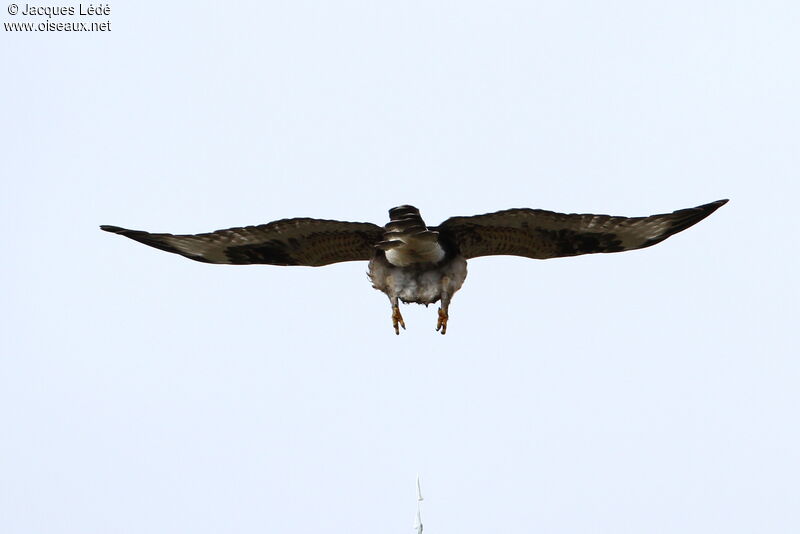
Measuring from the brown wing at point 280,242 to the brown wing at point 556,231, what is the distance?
138 cm

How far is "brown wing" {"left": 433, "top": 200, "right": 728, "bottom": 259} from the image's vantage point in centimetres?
2198

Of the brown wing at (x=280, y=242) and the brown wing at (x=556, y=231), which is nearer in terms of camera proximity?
the brown wing at (x=556, y=231)

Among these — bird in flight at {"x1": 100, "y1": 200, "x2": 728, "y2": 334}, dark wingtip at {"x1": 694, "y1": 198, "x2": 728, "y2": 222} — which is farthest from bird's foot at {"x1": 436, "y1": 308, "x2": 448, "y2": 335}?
dark wingtip at {"x1": 694, "y1": 198, "x2": 728, "y2": 222}

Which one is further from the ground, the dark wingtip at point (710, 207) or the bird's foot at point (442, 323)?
the dark wingtip at point (710, 207)

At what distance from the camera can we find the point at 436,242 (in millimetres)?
21672

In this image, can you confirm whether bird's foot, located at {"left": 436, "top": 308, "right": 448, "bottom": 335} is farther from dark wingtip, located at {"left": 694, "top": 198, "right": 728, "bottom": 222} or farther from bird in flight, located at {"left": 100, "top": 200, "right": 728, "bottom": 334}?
dark wingtip, located at {"left": 694, "top": 198, "right": 728, "bottom": 222}

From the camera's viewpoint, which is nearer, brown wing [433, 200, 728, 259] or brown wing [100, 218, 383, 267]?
brown wing [433, 200, 728, 259]

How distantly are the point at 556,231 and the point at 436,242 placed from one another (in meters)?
Result: 1.97

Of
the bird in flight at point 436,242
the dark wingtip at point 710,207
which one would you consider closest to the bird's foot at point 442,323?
the bird in flight at point 436,242

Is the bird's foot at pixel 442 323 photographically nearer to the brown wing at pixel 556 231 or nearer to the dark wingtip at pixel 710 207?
the brown wing at pixel 556 231

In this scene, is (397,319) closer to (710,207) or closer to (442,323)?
(442,323)

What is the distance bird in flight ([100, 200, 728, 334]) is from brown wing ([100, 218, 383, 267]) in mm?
15

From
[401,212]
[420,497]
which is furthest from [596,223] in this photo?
[420,497]

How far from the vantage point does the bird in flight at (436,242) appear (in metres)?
22.1
